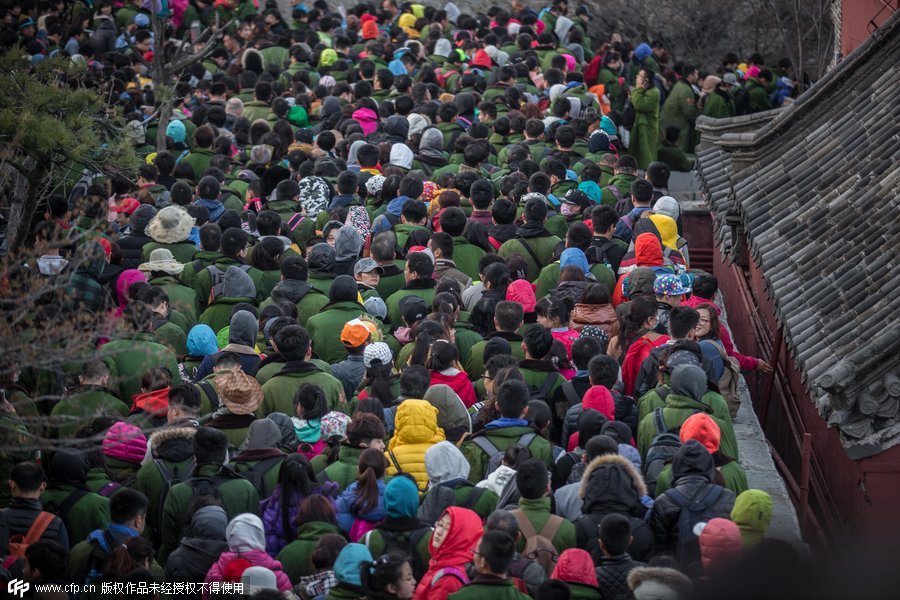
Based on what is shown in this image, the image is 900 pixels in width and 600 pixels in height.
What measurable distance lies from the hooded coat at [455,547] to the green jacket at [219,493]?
1.32 meters

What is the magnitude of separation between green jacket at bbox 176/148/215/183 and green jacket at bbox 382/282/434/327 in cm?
528

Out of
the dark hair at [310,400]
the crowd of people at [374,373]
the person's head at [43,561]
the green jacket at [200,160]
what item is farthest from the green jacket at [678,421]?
the green jacket at [200,160]

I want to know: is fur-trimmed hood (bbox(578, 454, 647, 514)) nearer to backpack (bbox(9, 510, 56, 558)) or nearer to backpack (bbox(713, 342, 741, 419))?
backpack (bbox(713, 342, 741, 419))

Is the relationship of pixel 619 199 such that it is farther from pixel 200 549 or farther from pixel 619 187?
pixel 200 549

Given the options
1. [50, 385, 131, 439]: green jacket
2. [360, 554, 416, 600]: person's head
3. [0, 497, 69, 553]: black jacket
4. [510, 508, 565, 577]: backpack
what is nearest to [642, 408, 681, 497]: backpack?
[510, 508, 565, 577]: backpack

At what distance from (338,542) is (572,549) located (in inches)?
53.0

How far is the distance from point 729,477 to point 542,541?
162 cm

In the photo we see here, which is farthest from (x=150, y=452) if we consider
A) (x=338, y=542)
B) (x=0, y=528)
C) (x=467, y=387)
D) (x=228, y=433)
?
(x=467, y=387)

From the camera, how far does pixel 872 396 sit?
9156mm

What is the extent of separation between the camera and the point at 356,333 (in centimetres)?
1054

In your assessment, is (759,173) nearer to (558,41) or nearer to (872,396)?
(872,396)

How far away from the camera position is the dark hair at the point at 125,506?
25.8 feet

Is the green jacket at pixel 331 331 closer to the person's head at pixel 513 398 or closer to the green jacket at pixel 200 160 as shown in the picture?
the person's head at pixel 513 398

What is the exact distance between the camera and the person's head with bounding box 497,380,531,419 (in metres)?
9.04
